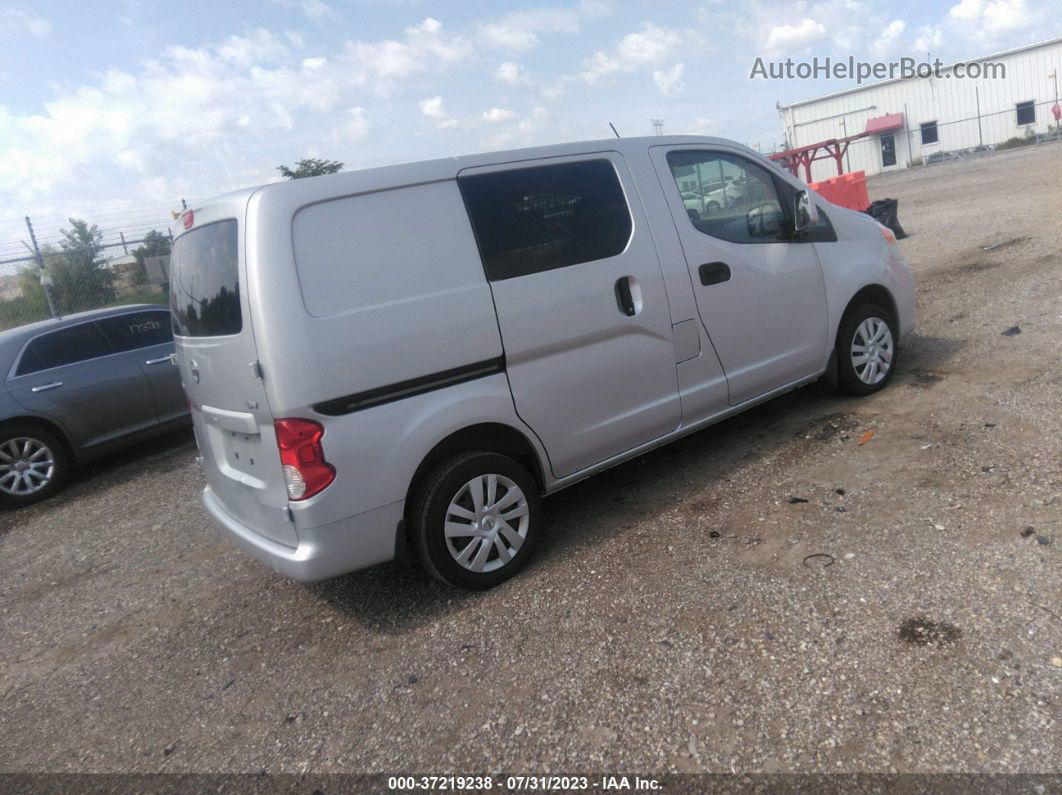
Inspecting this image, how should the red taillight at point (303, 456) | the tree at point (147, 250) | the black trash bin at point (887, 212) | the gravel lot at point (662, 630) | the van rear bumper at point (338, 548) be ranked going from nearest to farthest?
the gravel lot at point (662, 630) < the red taillight at point (303, 456) < the van rear bumper at point (338, 548) < the black trash bin at point (887, 212) < the tree at point (147, 250)

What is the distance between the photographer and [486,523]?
→ 3.61 metres

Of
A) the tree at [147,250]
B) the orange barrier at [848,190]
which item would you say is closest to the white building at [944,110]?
the orange barrier at [848,190]

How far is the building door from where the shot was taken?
140 feet

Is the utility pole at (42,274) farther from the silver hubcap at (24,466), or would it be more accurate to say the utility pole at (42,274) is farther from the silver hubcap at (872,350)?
the silver hubcap at (872,350)

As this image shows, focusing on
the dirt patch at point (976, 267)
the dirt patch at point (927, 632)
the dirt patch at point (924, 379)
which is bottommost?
the dirt patch at point (927, 632)

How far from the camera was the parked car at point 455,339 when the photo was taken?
3.14 metres

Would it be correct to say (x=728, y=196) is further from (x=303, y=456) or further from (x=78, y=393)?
(x=78, y=393)

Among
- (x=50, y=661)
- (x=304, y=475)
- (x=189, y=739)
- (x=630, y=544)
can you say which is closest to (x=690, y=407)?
(x=630, y=544)

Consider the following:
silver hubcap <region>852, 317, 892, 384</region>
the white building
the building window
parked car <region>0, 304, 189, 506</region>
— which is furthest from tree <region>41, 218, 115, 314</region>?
the building window

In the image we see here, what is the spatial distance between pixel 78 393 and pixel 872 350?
663 centimetres

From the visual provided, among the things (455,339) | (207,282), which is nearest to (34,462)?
(207,282)

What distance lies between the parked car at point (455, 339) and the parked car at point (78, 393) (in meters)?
3.55

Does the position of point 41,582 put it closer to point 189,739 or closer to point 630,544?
point 189,739

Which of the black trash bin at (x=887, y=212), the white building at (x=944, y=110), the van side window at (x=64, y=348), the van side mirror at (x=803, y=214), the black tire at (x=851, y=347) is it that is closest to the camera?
the van side mirror at (x=803, y=214)
